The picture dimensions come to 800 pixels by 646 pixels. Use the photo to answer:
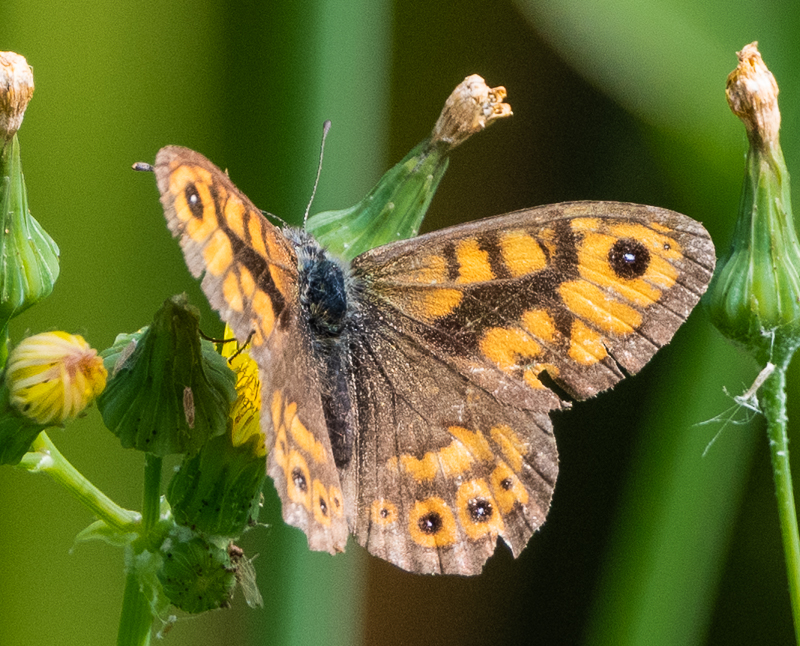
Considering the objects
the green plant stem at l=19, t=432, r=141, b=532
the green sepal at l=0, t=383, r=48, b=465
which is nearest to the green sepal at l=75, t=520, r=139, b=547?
the green plant stem at l=19, t=432, r=141, b=532

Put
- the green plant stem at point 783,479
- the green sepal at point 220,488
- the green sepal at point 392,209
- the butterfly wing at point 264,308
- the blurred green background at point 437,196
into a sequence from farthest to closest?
the blurred green background at point 437,196, the green sepal at point 392,209, the green sepal at point 220,488, the green plant stem at point 783,479, the butterfly wing at point 264,308

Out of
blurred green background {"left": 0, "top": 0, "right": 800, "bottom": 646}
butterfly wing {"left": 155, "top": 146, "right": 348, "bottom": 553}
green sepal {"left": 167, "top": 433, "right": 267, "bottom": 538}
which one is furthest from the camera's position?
blurred green background {"left": 0, "top": 0, "right": 800, "bottom": 646}

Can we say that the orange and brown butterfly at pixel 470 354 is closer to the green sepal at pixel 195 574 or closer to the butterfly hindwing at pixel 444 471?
the butterfly hindwing at pixel 444 471

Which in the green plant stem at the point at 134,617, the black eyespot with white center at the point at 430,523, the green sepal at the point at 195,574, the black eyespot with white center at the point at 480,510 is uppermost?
the black eyespot with white center at the point at 480,510

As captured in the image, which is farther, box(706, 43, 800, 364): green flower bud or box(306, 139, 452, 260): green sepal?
box(306, 139, 452, 260): green sepal

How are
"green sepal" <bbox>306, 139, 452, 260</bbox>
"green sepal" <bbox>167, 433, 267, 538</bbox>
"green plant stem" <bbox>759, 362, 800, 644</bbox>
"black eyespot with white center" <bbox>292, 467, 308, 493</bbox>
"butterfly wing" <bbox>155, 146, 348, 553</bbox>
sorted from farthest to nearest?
"green sepal" <bbox>306, 139, 452, 260</bbox>, "green sepal" <bbox>167, 433, 267, 538</bbox>, "green plant stem" <bbox>759, 362, 800, 644</bbox>, "black eyespot with white center" <bbox>292, 467, 308, 493</bbox>, "butterfly wing" <bbox>155, 146, 348, 553</bbox>

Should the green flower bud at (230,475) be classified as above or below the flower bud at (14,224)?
below

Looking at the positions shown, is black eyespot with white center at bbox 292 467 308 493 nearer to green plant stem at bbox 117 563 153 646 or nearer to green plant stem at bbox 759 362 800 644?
green plant stem at bbox 117 563 153 646

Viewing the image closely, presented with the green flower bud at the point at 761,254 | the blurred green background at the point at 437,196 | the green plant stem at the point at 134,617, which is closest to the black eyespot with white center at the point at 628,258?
the green flower bud at the point at 761,254
